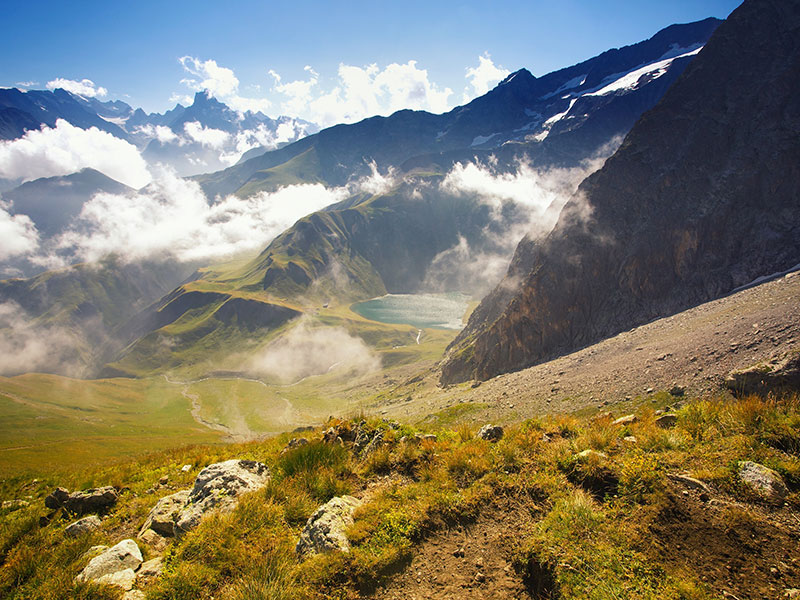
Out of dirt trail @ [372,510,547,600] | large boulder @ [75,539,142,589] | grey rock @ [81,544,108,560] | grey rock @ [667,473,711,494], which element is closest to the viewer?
dirt trail @ [372,510,547,600]

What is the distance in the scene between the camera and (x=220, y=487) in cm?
902

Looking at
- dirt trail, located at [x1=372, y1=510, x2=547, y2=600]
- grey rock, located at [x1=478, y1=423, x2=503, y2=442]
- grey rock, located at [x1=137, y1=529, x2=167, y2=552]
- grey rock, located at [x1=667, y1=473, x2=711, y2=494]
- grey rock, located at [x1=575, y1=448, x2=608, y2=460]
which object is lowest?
grey rock, located at [x1=478, y1=423, x2=503, y2=442]

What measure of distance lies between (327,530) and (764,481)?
8.20 metres

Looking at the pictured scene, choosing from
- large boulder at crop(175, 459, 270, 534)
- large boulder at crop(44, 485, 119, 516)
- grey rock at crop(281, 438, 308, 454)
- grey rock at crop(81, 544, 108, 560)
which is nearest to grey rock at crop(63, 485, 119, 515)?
large boulder at crop(44, 485, 119, 516)

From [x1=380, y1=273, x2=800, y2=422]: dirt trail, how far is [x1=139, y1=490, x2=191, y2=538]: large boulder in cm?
2050

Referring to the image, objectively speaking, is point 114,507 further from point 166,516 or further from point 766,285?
point 766,285

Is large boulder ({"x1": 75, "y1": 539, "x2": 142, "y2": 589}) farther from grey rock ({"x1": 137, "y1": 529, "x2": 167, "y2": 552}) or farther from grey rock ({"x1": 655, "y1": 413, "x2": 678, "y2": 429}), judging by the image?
grey rock ({"x1": 655, "y1": 413, "x2": 678, "y2": 429})

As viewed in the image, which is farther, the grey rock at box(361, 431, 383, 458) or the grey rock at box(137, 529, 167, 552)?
the grey rock at box(361, 431, 383, 458)

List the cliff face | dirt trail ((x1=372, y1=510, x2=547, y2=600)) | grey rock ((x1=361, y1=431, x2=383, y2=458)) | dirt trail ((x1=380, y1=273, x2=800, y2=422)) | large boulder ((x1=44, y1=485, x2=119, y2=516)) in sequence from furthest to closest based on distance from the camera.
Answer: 1. the cliff face
2. dirt trail ((x1=380, y1=273, x2=800, y2=422))
3. grey rock ((x1=361, y1=431, x2=383, y2=458))
4. large boulder ((x1=44, y1=485, x2=119, y2=516))
5. dirt trail ((x1=372, y1=510, x2=547, y2=600))

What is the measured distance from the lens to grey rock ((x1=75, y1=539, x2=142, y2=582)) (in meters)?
6.71

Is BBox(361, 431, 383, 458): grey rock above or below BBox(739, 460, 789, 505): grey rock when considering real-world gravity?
below

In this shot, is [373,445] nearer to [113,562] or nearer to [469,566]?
[469,566]

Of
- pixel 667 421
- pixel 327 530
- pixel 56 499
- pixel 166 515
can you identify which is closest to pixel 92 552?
pixel 166 515

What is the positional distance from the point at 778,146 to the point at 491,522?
6664cm
